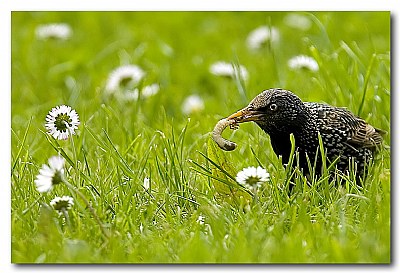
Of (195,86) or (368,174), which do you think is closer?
(368,174)

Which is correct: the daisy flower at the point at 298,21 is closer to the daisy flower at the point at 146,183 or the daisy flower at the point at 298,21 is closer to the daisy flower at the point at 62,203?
the daisy flower at the point at 146,183

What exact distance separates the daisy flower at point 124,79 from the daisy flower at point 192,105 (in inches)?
12.6

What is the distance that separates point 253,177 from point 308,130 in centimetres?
45

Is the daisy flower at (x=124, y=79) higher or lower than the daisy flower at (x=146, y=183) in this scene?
higher

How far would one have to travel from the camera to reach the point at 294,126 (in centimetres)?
457

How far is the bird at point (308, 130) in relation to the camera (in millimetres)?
4520

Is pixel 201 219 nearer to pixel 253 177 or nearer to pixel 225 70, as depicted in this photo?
pixel 253 177

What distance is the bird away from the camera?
4520 mm

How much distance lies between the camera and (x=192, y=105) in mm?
6062

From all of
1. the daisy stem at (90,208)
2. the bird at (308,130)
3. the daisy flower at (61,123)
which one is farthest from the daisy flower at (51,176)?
the bird at (308,130)

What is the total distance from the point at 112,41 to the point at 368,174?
3.08 m

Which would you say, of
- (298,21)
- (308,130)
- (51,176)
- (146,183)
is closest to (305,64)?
(308,130)
